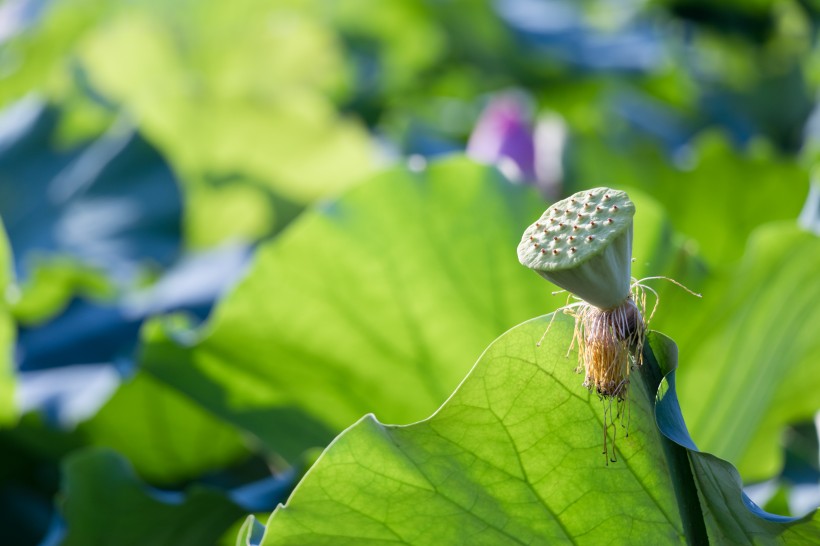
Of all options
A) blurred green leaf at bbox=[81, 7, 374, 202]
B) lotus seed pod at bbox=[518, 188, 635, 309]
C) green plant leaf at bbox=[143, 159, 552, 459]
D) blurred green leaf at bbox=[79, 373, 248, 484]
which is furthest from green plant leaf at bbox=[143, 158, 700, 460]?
blurred green leaf at bbox=[81, 7, 374, 202]

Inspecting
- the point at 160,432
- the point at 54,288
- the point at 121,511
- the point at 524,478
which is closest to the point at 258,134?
the point at 54,288

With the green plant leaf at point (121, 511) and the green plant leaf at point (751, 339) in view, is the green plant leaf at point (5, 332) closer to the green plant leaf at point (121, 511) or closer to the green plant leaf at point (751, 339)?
the green plant leaf at point (121, 511)

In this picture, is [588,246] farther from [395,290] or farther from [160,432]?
[160,432]

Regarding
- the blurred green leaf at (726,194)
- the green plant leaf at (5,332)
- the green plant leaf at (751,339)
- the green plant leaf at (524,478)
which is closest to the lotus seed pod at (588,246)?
the green plant leaf at (524,478)

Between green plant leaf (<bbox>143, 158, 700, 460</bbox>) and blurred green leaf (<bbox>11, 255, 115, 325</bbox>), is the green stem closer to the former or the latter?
green plant leaf (<bbox>143, 158, 700, 460</bbox>)

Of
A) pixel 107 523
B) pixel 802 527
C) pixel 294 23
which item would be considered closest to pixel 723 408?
pixel 802 527

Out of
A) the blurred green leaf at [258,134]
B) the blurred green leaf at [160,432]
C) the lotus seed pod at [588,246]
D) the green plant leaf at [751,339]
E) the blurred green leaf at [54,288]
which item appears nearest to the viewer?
the lotus seed pod at [588,246]
